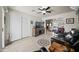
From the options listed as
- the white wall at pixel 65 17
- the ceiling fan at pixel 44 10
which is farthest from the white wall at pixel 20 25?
the white wall at pixel 65 17

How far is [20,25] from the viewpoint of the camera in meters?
1.78

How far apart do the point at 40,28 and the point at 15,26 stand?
0.45 metres

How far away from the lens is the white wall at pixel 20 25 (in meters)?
1.74

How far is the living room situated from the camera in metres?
1.69

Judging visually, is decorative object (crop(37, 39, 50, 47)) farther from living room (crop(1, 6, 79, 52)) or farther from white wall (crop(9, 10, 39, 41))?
white wall (crop(9, 10, 39, 41))

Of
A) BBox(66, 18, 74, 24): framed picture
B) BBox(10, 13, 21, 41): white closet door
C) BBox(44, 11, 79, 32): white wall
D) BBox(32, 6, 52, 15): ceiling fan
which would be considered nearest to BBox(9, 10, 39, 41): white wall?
BBox(10, 13, 21, 41): white closet door

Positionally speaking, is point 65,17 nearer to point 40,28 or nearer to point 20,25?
point 40,28

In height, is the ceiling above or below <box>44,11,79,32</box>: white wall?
above

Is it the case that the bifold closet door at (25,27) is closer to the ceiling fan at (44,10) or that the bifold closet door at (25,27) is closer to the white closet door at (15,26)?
the white closet door at (15,26)

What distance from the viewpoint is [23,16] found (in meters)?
1.77

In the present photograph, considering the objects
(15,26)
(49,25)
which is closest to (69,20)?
(49,25)
